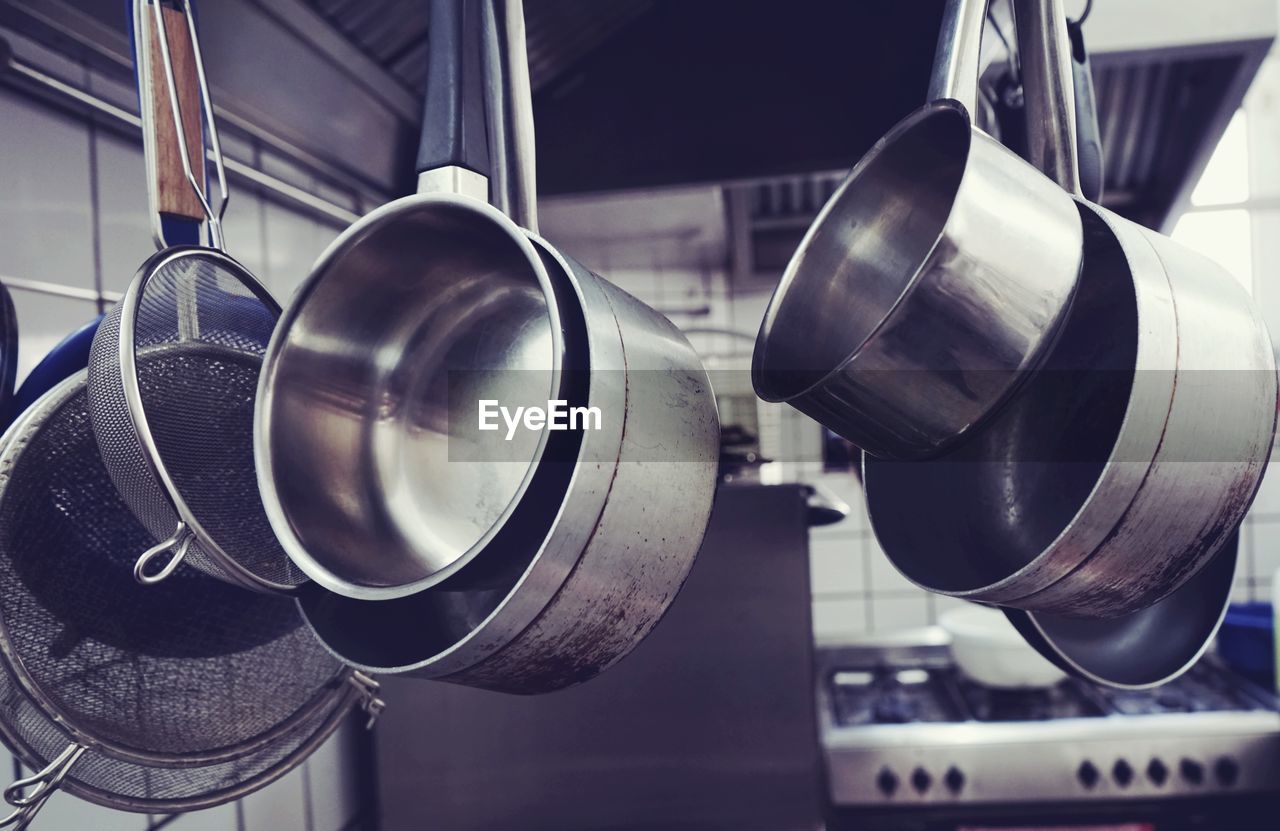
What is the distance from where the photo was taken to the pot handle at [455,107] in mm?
366

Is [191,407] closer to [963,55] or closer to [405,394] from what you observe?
[405,394]

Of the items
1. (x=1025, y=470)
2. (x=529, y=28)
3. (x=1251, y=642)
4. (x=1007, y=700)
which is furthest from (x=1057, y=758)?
(x=529, y=28)

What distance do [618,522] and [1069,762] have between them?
3.06ft

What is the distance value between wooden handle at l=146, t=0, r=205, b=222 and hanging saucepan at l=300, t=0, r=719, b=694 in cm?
17

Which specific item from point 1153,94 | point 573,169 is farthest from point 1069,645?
point 1153,94

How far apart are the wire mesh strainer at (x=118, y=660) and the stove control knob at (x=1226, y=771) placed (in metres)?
1.03

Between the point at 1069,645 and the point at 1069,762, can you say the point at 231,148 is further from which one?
the point at 1069,762

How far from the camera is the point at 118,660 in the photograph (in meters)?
0.43

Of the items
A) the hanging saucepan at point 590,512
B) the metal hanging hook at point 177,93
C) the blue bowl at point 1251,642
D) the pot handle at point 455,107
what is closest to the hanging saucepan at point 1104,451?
the hanging saucepan at point 590,512

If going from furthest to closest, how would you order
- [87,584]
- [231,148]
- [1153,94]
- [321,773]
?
[1153,94]
[321,773]
[231,148]
[87,584]

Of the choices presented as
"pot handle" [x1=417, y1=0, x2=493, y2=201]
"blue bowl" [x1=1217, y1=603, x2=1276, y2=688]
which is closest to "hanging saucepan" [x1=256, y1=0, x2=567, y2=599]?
"pot handle" [x1=417, y1=0, x2=493, y2=201]

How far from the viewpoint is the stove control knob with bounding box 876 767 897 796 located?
39.6 inches

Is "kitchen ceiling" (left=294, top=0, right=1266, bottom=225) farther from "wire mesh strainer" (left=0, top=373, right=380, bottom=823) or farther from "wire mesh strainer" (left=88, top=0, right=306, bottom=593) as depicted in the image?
"wire mesh strainer" (left=0, top=373, right=380, bottom=823)

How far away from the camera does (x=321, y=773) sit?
74 cm
